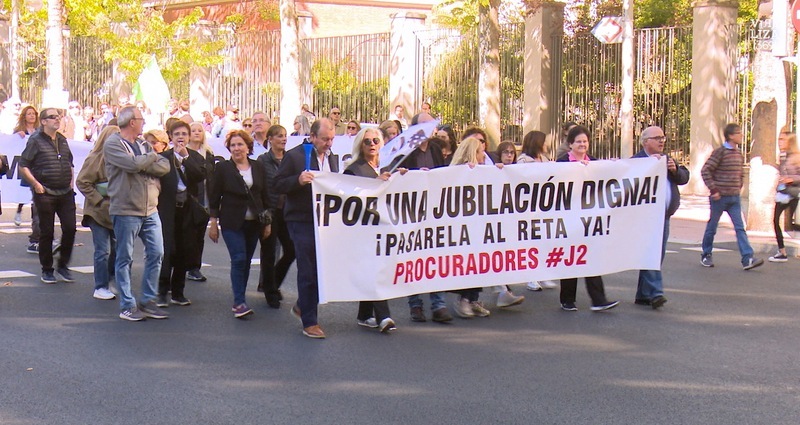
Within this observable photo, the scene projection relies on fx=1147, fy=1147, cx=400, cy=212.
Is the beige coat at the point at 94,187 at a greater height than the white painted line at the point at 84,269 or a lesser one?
greater

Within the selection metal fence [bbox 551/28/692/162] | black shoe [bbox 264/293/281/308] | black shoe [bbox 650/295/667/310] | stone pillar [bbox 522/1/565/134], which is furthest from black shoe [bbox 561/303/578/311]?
stone pillar [bbox 522/1/565/134]

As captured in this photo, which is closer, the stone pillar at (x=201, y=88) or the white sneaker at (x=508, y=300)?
the white sneaker at (x=508, y=300)

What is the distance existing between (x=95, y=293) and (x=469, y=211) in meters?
3.60

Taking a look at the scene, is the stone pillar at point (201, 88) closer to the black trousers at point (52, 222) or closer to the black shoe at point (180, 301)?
the black trousers at point (52, 222)

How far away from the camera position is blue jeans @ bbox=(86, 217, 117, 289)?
10352 mm

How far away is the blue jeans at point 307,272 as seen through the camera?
8797mm

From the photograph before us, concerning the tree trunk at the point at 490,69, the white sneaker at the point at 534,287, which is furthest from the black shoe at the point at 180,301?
the tree trunk at the point at 490,69

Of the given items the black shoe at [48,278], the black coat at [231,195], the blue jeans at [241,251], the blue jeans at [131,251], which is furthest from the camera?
the black shoe at [48,278]

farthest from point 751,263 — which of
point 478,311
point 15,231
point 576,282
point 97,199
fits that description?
point 15,231

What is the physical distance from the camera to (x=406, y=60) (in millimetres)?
28031

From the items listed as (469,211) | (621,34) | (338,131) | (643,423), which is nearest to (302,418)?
(643,423)

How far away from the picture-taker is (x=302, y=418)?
20.9 feet

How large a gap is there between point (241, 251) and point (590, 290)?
3062 millimetres

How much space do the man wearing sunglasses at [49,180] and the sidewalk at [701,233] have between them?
835 cm
